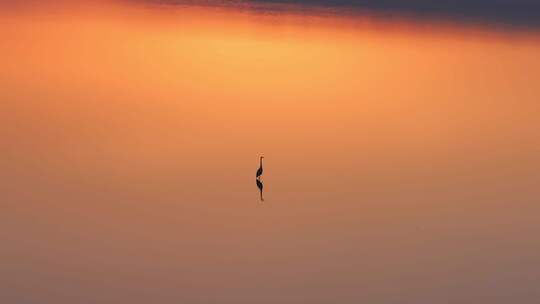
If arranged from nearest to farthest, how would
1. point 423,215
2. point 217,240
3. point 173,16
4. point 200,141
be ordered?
point 217,240
point 423,215
point 200,141
point 173,16

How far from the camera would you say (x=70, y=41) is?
18438 mm

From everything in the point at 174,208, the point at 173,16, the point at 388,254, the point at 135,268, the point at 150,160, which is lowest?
the point at 135,268

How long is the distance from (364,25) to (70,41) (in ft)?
30.6

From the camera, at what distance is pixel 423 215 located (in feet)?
31.0

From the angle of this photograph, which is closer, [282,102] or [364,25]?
[282,102]

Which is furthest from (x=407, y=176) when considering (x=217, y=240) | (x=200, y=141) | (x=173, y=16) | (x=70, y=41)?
(x=173, y=16)

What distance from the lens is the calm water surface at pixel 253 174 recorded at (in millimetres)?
7391

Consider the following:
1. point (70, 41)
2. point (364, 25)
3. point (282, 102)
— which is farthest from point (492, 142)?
point (364, 25)

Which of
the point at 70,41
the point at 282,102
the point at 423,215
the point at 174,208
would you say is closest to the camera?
the point at 174,208

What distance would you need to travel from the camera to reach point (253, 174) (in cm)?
1002

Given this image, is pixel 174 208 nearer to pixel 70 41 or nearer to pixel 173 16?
pixel 70 41

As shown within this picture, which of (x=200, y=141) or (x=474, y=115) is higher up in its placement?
(x=474, y=115)

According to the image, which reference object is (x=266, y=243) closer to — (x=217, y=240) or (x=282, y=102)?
(x=217, y=240)

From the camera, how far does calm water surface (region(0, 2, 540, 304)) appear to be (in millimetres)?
7391
